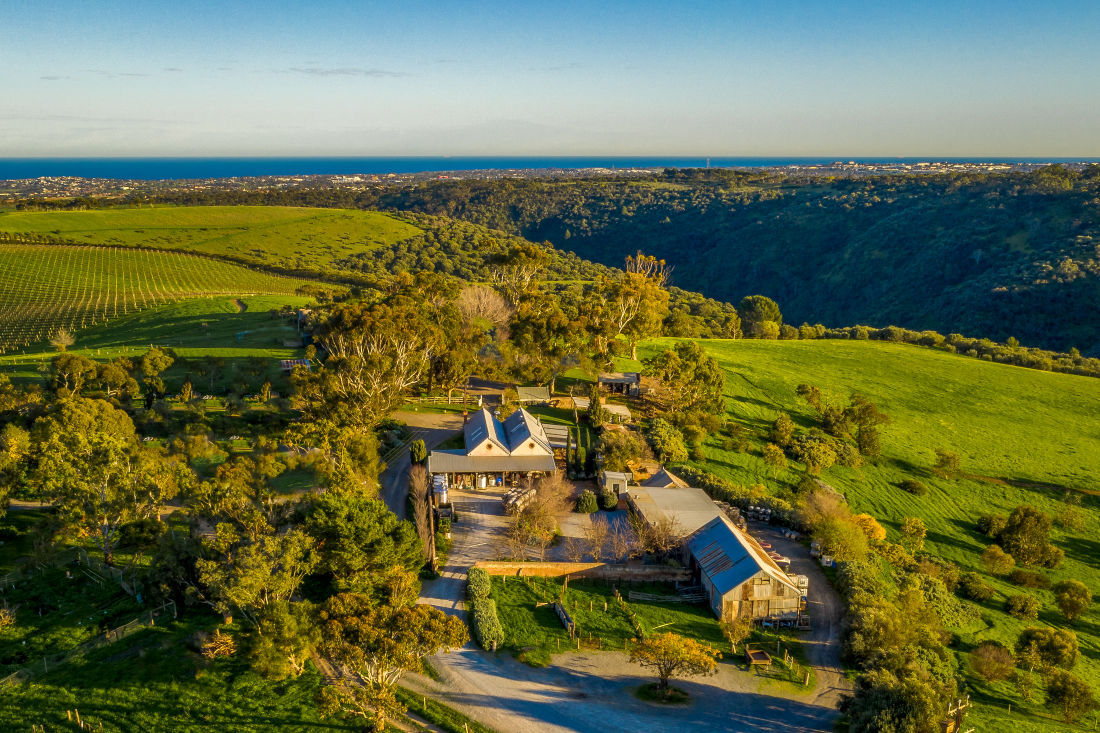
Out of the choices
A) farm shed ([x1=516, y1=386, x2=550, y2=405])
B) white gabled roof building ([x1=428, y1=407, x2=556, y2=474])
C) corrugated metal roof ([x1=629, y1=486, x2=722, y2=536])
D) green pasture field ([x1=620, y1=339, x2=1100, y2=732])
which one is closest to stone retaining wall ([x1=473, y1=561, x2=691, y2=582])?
corrugated metal roof ([x1=629, y1=486, x2=722, y2=536])

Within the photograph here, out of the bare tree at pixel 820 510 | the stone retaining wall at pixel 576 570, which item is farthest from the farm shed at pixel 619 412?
the stone retaining wall at pixel 576 570

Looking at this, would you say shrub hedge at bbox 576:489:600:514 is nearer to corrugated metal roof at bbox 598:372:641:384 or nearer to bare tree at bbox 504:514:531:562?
bare tree at bbox 504:514:531:562

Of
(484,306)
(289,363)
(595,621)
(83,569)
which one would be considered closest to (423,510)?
(595,621)

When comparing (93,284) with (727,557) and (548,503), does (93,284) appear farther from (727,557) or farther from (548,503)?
(727,557)

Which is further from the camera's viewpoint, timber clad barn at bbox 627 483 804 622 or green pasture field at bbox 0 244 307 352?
green pasture field at bbox 0 244 307 352

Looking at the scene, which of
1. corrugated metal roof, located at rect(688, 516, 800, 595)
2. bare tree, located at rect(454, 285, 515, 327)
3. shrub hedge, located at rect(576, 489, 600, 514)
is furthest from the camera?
bare tree, located at rect(454, 285, 515, 327)

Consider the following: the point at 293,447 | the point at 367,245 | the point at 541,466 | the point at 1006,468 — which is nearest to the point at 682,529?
the point at 541,466
